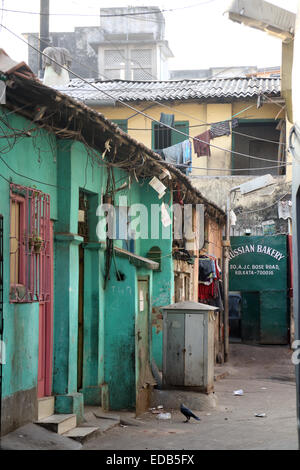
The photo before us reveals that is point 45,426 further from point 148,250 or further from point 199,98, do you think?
point 199,98

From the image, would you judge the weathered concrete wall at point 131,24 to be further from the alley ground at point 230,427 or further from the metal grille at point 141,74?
the alley ground at point 230,427

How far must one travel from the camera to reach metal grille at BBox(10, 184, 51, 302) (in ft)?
27.7

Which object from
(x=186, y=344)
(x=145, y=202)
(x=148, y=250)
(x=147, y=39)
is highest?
(x=147, y=39)

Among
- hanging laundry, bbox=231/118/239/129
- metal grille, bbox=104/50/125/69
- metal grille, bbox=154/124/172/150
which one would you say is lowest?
metal grille, bbox=154/124/172/150

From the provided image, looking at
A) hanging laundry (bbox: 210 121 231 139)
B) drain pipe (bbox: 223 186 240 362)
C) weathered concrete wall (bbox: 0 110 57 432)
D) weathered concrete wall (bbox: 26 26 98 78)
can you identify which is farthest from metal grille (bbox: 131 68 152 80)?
weathered concrete wall (bbox: 0 110 57 432)

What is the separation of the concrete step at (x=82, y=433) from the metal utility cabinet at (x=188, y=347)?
10.9ft

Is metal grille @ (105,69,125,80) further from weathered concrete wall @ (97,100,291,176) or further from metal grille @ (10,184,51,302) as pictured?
metal grille @ (10,184,51,302)

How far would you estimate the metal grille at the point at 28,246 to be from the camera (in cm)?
844

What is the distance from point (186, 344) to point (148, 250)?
9.07 feet

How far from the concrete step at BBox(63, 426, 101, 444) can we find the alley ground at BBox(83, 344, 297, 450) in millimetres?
82

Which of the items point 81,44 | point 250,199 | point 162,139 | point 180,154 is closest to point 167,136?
point 162,139
